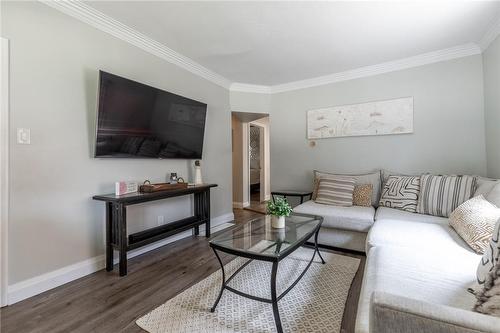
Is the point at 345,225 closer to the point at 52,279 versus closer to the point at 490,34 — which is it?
the point at 490,34

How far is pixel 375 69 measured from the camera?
3391 millimetres

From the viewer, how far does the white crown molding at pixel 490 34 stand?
2.35 metres

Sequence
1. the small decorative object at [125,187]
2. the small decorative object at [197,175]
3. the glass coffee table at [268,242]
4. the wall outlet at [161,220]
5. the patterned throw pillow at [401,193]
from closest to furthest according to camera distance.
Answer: the glass coffee table at [268,242], the small decorative object at [125,187], the patterned throw pillow at [401,193], the wall outlet at [161,220], the small decorative object at [197,175]

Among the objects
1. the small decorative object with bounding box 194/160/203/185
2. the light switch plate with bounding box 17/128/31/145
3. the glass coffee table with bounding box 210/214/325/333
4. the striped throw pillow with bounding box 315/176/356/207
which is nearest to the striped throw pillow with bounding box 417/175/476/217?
the striped throw pillow with bounding box 315/176/356/207

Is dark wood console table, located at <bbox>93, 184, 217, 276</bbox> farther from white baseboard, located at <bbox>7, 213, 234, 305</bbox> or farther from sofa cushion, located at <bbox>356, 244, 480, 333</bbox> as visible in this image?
sofa cushion, located at <bbox>356, 244, 480, 333</bbox>

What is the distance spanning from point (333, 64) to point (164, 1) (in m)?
2.30

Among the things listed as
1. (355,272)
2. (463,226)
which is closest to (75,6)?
(355,272)

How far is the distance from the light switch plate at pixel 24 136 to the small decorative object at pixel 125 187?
73cm

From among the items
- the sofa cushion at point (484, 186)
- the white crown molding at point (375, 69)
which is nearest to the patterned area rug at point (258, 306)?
the sofa cushion at point (484, 186)

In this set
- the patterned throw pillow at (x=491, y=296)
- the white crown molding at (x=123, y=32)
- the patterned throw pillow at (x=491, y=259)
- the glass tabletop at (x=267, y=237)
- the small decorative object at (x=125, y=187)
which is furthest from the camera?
the small decorative object at (x=125, y=187)

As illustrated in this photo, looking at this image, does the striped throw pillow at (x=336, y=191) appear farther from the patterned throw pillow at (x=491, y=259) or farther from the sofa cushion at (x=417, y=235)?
the patterned throw pillow at (x=491, y=259)

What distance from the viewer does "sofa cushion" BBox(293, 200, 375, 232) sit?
2.50 m

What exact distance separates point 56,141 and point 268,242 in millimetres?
1946

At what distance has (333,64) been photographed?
3312 millimetres
